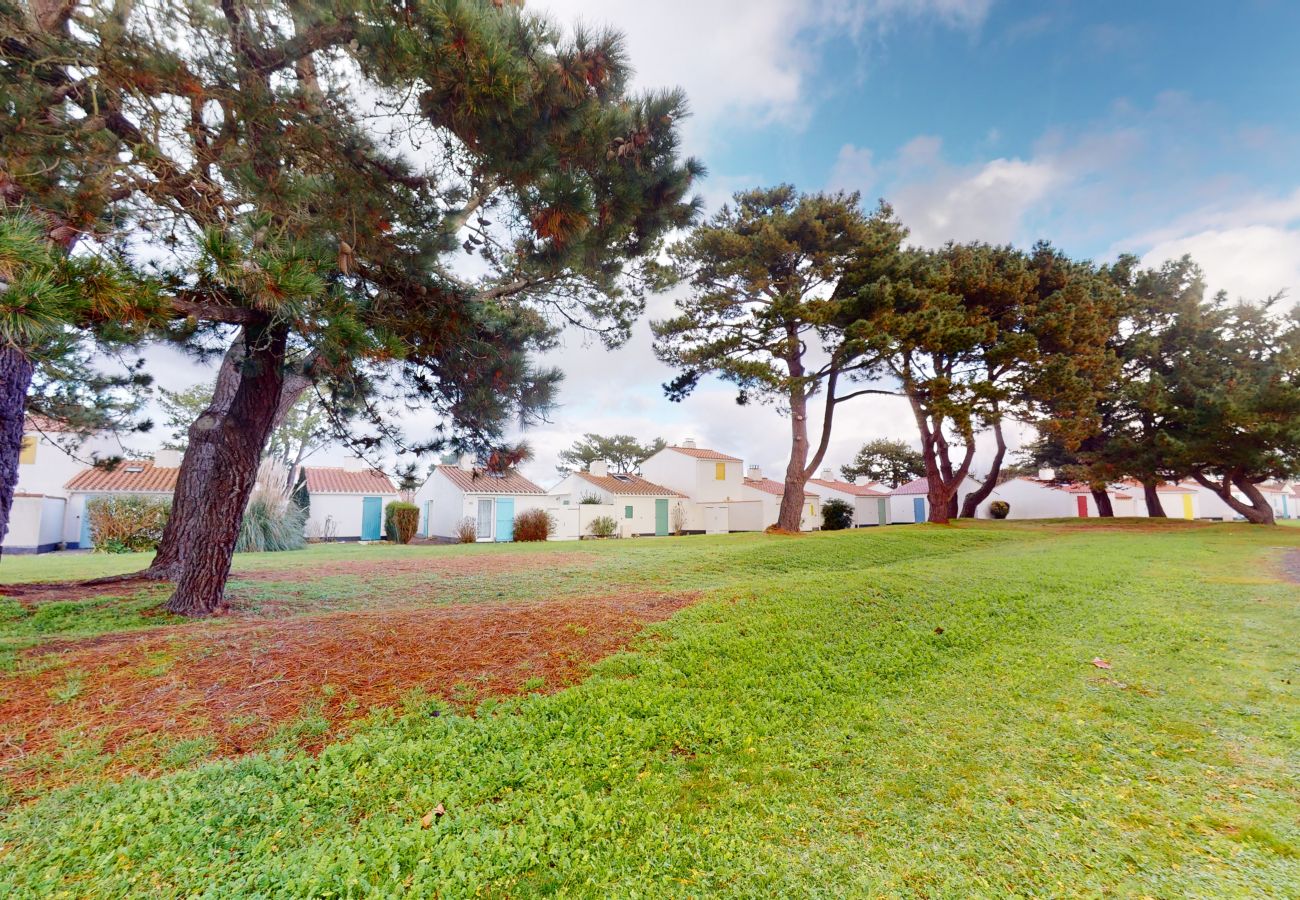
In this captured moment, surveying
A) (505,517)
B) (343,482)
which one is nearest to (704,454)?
(505,517)

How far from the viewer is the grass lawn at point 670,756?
206cm

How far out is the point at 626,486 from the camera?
28906mm

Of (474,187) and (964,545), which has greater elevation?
(474,187)

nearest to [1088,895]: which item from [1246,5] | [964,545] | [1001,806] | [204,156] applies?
[1001,806]

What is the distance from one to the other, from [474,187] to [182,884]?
500 cm

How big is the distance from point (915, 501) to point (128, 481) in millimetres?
40605

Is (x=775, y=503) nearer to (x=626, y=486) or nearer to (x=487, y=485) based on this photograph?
(x=626, y=486)

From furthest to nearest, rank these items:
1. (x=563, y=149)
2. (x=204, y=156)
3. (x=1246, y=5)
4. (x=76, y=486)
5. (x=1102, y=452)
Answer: (x=1102, y=452) < (x=76, y=486) < (x=1246, y=5) < (x=563, y=149) < (x=204, y=156)

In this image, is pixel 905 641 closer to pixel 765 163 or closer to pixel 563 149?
pixel 563 149

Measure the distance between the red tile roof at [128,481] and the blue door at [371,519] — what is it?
6.93m

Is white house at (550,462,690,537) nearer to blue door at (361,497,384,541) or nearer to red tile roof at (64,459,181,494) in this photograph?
blue door at (361,497,384,541)

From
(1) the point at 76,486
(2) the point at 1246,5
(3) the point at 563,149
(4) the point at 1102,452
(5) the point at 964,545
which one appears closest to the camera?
(3) the point at 563,149

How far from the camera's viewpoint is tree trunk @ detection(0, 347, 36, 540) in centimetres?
489

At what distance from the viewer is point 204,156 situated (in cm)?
404
